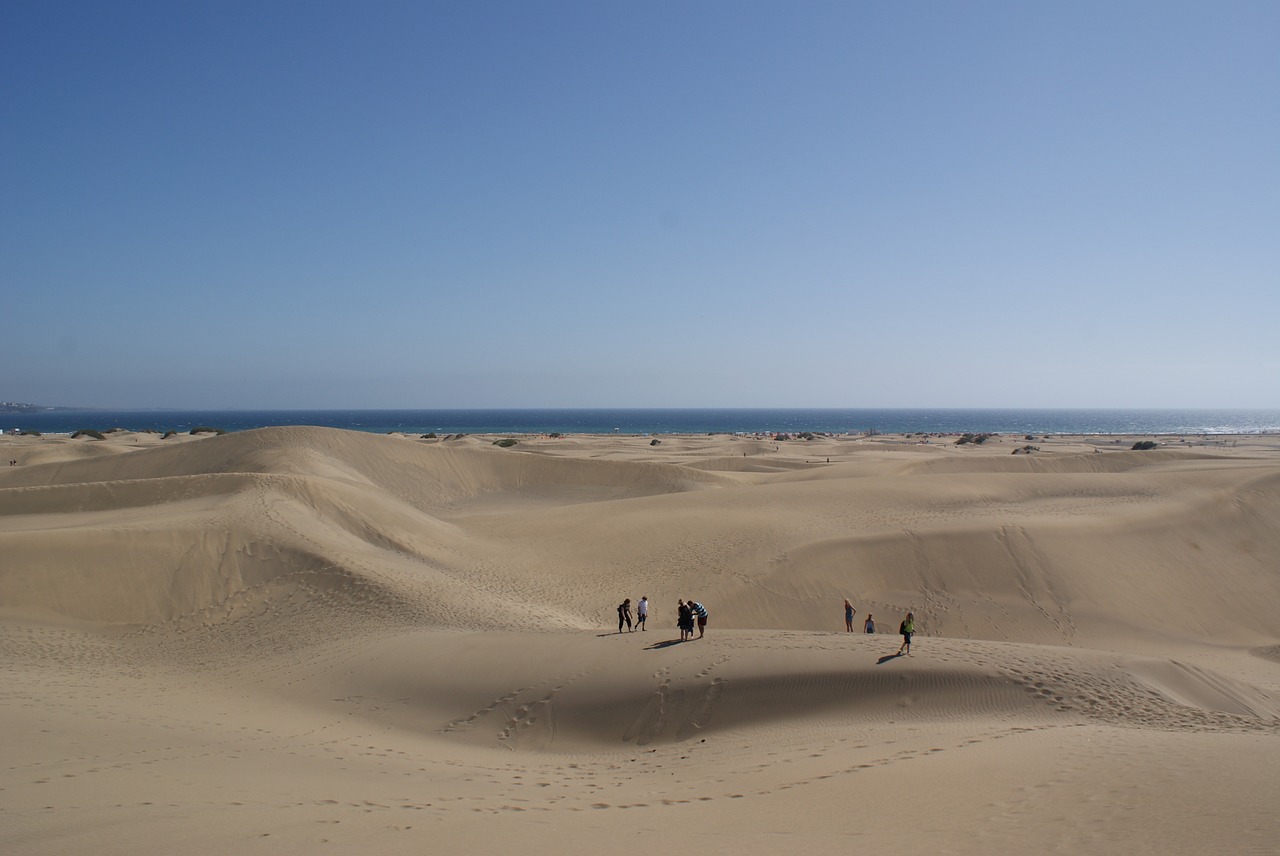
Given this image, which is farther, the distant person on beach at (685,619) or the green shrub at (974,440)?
the green shrub at (974,440)

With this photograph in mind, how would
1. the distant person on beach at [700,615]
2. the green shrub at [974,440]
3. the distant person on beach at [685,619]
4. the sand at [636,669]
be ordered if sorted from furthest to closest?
the green shrub at [974,440] < the distant person on beach at [700,615] < the distant person on beach at [685,619] < the sand at [636,669]

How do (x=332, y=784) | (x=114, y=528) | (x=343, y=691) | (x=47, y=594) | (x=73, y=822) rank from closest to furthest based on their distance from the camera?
(x=73, y=822) < (x=332, y=784) < (x=343, y=691) < (x=47, y=594) < (x=114, y=528)

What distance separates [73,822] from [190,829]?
908 millimetres

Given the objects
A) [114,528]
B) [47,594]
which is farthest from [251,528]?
[47,594]

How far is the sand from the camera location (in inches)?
266

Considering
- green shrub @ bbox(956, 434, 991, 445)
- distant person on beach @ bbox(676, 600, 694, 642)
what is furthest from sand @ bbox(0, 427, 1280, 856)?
green shrub @ bbox(956, 434, 991, 445)

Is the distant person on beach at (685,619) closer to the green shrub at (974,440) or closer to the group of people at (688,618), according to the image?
the group of people at (688,618)

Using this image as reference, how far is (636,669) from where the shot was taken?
12352mm

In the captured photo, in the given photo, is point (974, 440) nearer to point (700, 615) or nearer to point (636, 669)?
point (700, 615)

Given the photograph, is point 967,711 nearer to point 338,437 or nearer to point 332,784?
point 332,784

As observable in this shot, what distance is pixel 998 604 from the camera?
69.9ft

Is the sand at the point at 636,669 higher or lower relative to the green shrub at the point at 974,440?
lower

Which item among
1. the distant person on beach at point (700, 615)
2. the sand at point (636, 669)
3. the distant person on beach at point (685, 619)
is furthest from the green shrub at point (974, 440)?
the distant person on beach at point (685, 619)

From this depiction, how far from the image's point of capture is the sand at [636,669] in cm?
676
